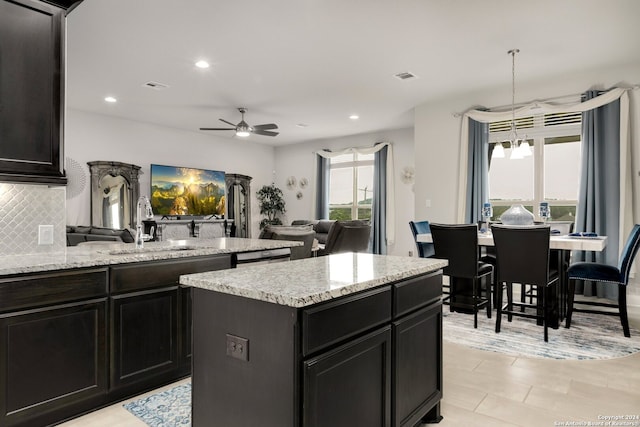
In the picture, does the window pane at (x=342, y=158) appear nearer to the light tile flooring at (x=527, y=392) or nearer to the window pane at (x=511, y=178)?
the window pane at (x=511, y=178)

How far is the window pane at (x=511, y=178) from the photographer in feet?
19.8

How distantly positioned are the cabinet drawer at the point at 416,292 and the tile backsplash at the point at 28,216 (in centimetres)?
205

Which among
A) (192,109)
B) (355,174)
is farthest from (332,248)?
(355,174)

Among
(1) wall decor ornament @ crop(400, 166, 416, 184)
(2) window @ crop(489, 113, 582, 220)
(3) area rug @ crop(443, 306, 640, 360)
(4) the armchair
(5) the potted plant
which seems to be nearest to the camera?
(3) area rug @ crop(443, 306, 640, 360)

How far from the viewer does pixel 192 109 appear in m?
6.79

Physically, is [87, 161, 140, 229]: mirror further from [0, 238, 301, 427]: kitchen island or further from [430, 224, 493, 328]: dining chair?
[430, 224, 493, 328]: dining chair

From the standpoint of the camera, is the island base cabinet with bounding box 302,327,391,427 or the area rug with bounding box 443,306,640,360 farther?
the area rug with bounding box 443,306,640,360

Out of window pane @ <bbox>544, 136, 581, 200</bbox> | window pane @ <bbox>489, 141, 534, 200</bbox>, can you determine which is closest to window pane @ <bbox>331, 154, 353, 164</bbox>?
window pane @ <bbox>489, 141, 534, 200</bbox>

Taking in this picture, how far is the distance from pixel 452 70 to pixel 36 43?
167 inches

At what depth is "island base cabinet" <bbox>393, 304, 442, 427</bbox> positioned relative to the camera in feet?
5.64

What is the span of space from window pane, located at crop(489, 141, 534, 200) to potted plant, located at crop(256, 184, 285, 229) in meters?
5.30

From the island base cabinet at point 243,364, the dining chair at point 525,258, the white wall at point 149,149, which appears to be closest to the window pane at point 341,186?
the white wall at point 149,149

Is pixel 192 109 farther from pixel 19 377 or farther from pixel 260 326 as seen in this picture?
pixel 260 326

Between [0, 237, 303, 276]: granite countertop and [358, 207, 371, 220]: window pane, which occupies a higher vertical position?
[358, 207, 371, 220]: window pane
